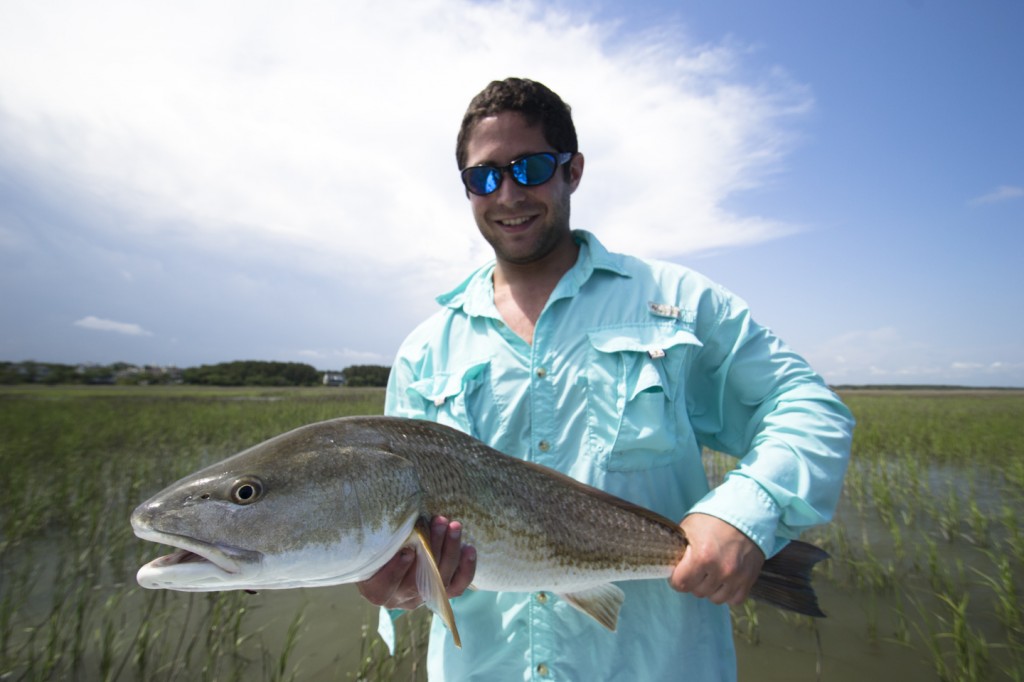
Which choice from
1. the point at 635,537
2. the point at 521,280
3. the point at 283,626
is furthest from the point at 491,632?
the point at 283,626

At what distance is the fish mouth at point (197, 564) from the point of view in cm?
154

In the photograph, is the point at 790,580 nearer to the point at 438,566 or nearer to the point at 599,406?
the point at 599,406

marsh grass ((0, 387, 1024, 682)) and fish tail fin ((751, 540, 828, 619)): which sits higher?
fish tail fin ((751, 540, 828, 619))

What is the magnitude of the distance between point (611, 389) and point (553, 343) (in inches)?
14.5

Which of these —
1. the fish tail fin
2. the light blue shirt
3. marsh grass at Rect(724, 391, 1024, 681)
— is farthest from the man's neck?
marsh grass at Rect(724, 391, 1024, 681)

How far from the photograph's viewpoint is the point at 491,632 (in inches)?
91.8

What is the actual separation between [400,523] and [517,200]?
1.74m

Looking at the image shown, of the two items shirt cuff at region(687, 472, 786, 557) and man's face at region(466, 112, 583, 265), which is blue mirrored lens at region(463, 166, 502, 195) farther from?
shirt cuff at region(687, 472, 786, 557)

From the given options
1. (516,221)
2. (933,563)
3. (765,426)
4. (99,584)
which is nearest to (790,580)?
(765,426)

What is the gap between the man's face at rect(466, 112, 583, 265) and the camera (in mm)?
2785

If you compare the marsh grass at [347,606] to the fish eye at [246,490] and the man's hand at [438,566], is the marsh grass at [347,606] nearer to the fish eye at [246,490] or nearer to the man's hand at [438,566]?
the man's hand at [438,566]

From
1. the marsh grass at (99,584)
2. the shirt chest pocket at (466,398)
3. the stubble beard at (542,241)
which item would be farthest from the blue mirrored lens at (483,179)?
the marsh grass at (99,584)

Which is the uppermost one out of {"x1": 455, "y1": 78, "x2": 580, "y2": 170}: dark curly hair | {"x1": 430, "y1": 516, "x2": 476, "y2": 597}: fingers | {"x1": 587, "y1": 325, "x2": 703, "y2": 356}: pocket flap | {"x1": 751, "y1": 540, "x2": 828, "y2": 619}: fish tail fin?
{"x1": 455, "y1": 78, "x2": 580, "y2": 170}: dark curly hair

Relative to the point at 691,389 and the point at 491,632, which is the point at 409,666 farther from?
the point at 691,389
